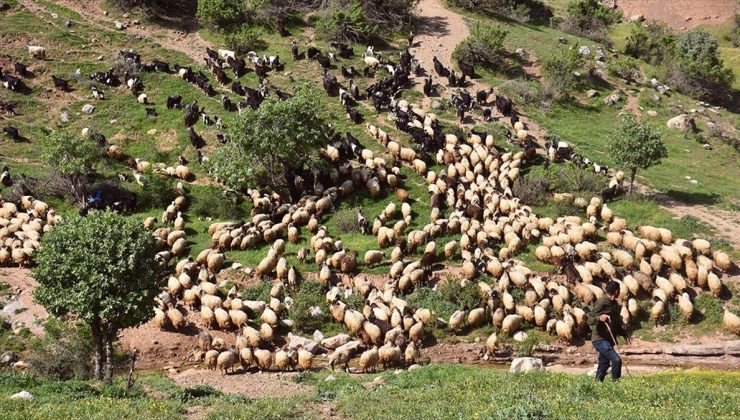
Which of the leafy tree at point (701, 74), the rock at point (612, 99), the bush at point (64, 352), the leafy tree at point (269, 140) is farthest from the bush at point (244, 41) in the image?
the leafy tree at point (701, 74)

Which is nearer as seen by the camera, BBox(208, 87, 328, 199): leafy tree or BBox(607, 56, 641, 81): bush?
BBox(208, 87, 328, 199): leafy tree

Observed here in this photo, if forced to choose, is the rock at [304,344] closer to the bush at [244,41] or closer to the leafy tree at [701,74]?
the bush at [244,41]

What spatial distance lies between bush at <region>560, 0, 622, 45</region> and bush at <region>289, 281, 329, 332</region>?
40.9 m

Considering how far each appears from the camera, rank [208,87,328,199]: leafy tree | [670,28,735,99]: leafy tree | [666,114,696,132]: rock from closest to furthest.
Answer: [208,87,328,199]: leafy tree
[666,114,696,132]: rock
[670,28,735,99]: leafy tree

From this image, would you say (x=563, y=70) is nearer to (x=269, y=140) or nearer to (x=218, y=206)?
(x=269, y=140)

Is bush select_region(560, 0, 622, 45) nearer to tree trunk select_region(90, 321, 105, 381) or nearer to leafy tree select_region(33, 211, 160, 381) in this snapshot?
leafy tree select_region(33, 211, 160, 381)

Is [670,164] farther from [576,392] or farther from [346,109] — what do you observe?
[576,392]

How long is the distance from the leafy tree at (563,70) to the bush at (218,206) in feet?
69.9

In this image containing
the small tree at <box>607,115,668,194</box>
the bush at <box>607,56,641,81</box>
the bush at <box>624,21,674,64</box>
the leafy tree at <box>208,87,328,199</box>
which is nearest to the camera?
the small tree at <box>607,115,668,194</box>

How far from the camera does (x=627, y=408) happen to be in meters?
10.0

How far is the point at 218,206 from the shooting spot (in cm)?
2780

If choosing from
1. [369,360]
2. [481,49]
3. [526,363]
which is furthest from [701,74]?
[369,360]

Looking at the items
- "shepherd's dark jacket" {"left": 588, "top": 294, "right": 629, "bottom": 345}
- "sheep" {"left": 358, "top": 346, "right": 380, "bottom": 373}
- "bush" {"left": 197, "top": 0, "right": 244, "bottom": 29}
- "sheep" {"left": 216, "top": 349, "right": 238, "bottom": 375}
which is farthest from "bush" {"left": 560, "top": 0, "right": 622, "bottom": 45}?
"sheep" {"left": 216, "top": 349, "right": 238, "bottom": 375}

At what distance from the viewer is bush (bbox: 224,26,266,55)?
136 feet
